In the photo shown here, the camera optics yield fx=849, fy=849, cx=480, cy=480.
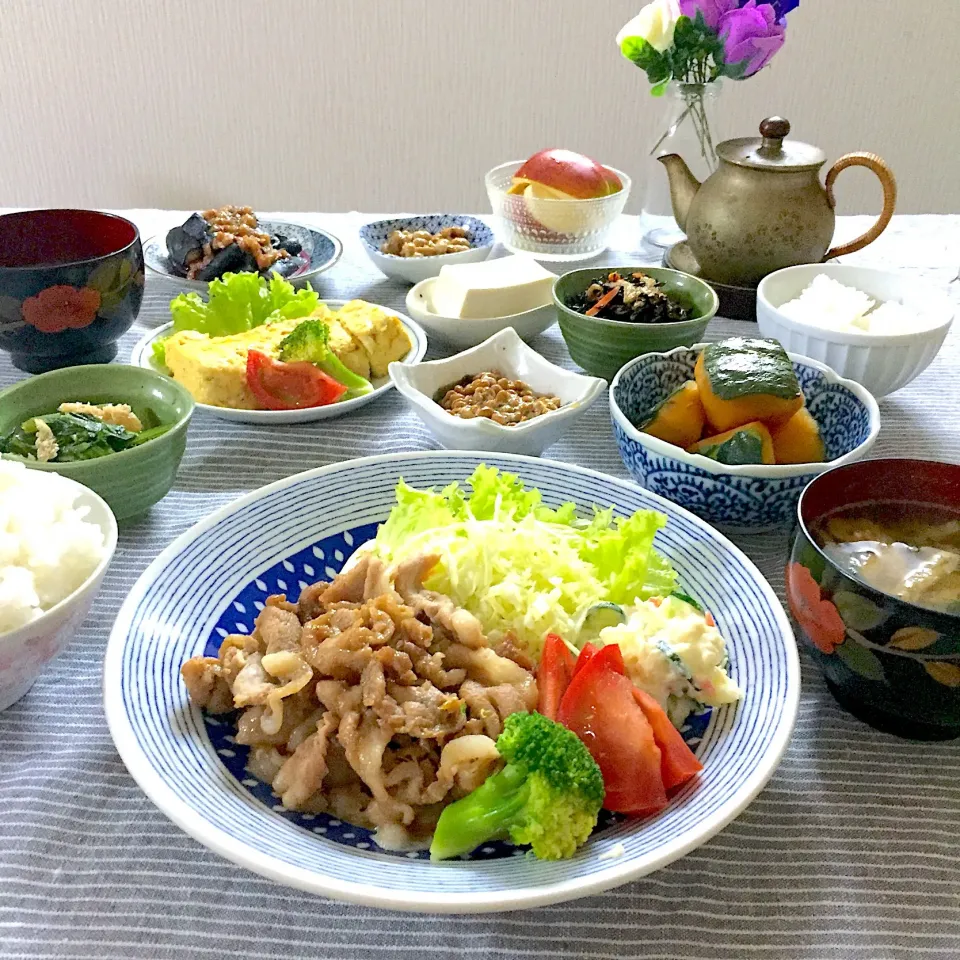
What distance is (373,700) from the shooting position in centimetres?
113

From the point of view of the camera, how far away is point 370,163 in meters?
5.38

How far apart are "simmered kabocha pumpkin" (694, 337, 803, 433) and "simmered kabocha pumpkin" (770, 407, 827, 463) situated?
0.07 ft

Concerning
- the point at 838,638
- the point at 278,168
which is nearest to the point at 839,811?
the point at 838,638

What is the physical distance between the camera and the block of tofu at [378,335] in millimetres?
2205

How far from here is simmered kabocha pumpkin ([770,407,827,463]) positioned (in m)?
1.69

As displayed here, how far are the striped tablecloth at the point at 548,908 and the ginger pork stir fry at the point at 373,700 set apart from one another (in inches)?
5.3

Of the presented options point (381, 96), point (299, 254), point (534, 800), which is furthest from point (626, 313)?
point (381, 96)

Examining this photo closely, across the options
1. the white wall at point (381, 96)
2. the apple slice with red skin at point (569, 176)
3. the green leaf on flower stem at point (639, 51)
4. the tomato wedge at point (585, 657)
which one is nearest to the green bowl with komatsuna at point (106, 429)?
the tomato wedge at point (585, 657)

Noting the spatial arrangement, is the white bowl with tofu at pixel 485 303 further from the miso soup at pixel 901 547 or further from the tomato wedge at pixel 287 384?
the miso soup at pixel 901 547

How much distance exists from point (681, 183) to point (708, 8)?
0.50 meters

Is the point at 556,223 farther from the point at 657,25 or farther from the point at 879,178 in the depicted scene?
the point at 879,178

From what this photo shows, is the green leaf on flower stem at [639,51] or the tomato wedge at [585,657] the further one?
the green leaf on flower stem at [639,51]

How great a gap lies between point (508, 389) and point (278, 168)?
4.05m

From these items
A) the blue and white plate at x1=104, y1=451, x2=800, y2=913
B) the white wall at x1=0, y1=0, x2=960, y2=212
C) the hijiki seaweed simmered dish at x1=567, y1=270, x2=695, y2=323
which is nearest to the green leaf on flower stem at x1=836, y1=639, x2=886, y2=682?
the blue and white plate at x1=104, y1=451, x2=800, y2=913
